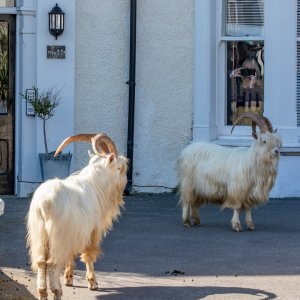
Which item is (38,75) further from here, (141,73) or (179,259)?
(179,259)

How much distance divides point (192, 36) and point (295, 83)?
1701 millimetres

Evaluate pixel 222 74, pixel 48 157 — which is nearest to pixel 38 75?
pixel 48 157

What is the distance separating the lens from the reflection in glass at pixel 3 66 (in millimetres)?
15745

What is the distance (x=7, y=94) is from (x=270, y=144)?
5.13m

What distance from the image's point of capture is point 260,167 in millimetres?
12289

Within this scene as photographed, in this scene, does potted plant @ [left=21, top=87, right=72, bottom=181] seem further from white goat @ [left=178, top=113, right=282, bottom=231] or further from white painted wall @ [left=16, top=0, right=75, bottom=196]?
white goat @ [left=178, top=113, right=282, bottom=231]

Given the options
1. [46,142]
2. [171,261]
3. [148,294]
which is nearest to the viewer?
[148,294]

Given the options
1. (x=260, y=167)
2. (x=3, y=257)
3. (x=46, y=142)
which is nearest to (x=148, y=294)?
(x=3, y=257)

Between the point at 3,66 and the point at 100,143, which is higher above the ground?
the point at 3,66

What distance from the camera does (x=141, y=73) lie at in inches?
621

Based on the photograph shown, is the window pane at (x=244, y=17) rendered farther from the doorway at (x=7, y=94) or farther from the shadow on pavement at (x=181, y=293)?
the shadow on pavement at (x=181, y=293)

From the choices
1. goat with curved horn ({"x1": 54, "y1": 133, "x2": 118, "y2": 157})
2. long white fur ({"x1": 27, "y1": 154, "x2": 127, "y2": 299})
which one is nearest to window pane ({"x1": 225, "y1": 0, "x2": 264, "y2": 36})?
goat with curved horn ({"x1": 54, "y1": 133, "x2": 118, "y2": 157})

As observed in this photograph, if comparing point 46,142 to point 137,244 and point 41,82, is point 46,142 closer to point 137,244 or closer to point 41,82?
point 41,82

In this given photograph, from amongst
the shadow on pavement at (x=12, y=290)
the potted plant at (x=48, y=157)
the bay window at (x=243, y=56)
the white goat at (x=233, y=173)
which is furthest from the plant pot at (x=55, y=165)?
the shadow on pavement at (x=12, y=290)
